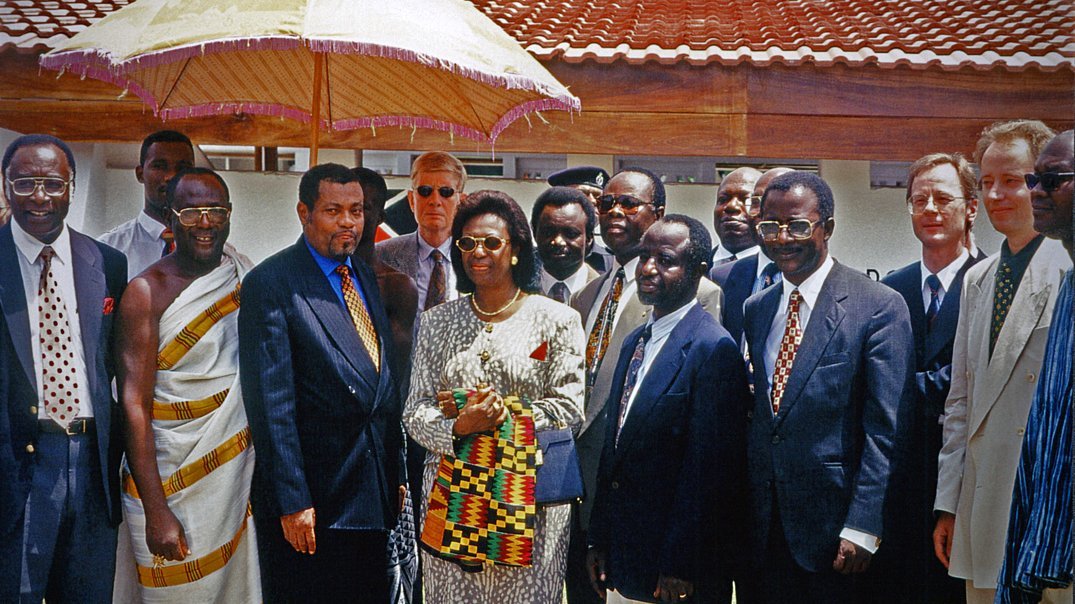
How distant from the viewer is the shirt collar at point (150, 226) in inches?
189

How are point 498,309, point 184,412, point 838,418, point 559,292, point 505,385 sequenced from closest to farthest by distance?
point 838,418 → point 505,385 → point 498,309 → point 184,412 → point 559,292

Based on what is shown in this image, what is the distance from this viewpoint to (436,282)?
5.01m

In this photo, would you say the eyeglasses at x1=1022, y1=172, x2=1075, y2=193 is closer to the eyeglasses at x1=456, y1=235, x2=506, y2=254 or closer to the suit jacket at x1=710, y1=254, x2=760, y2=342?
the suit jacket at x1=710, y1=254, x2=760, y2=342

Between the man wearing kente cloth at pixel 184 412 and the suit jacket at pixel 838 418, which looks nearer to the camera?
the suit jacket at pixel 838 418

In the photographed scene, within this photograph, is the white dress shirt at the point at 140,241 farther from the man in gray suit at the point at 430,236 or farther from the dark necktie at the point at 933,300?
the dark necktie at the point at 933,300

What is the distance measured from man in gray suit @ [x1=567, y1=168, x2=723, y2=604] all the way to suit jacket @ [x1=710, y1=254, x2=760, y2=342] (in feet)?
0.82

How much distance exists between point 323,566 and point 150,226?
5.96 feet

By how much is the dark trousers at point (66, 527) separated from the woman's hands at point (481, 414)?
5.24 ft

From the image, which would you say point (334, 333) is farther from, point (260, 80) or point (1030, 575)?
point (1030, 575)

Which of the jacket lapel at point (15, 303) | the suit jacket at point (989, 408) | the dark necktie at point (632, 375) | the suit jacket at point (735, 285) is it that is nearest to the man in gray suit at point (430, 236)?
the dark necktie at point (632, 375)

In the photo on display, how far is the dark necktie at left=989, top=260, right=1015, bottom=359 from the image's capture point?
4.12 metres

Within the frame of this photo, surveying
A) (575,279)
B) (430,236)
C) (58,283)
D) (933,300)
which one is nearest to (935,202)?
(933,300)

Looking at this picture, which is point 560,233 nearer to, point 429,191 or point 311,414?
point 429,191

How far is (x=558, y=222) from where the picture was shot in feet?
16.3
